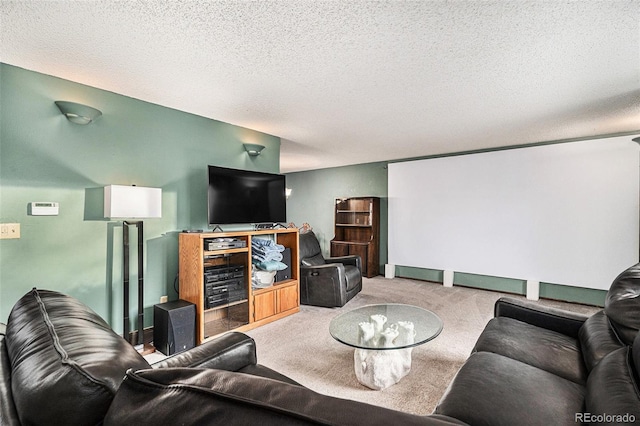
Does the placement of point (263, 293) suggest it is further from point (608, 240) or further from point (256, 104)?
point (608, 240)

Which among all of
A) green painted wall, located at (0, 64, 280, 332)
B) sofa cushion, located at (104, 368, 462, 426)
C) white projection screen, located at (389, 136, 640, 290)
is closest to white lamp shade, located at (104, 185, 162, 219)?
green painted wall, located at (0, 64, 280, 332)

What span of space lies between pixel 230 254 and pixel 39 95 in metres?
2.14

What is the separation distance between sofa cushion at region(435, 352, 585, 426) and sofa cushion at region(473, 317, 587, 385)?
111 millimetres

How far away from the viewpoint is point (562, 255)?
4371mm

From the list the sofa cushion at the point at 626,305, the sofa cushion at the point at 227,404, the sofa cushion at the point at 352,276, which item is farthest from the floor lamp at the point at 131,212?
the sofa cushion at the point at 626,305

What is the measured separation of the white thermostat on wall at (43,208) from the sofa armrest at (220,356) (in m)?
1.94

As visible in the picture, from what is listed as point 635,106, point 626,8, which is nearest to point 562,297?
point 635,106

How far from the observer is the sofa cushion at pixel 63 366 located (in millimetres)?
674

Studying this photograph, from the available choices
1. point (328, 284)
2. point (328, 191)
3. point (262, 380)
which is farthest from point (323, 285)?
point (262, 380)

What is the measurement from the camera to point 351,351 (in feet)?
9.09

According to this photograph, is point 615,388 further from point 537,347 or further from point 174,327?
point 174,327

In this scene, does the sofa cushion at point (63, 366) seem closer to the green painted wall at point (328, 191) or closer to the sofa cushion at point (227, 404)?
the sofa cushion at point (227, 404)

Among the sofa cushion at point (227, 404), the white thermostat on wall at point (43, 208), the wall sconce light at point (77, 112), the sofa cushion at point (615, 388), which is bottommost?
the sofa cushion at point (615, 388)

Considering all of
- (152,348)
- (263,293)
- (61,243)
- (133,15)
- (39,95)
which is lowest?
(152,348)
